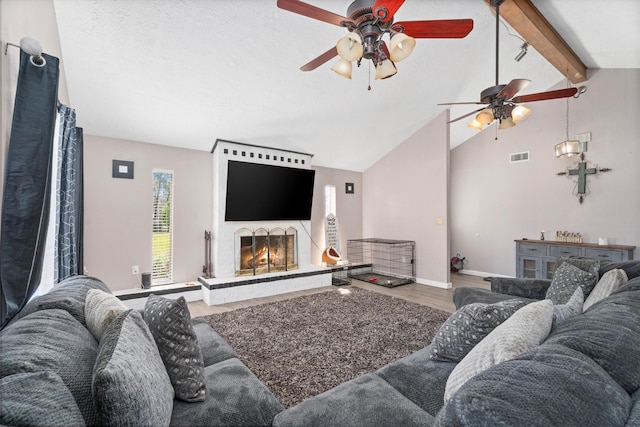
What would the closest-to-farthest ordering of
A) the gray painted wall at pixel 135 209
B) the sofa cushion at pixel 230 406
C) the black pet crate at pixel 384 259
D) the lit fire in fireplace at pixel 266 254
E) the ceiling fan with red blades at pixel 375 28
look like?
the sofa cushion at pixel 230 406, the ceiling fan with red blades at pixel 375 28, the gray painted wall at pixel 135 209, the lit fire in fireplace at pixel 266 254, the black pet crate at pixel 384 259

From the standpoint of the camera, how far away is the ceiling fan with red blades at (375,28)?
164 centimetres

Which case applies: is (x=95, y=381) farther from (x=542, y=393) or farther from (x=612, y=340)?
(x=612, y=340)

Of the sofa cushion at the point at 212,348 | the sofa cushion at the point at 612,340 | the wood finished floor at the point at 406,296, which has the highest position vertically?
the sofa cushion at the point at 612,340

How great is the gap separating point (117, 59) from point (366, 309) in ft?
13.1

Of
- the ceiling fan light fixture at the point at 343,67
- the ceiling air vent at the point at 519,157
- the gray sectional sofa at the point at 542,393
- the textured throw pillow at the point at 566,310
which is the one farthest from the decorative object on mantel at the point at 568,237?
the ceiling fan light fixture at the point at 343,67

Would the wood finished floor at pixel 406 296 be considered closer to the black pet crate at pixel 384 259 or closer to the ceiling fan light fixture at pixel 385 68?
the black pet crate at pixel 384 259

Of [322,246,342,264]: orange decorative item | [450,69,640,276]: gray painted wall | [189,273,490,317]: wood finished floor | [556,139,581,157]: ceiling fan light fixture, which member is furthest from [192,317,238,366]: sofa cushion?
[450,69,640,276]: gray painted wall

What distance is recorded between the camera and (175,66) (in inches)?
116

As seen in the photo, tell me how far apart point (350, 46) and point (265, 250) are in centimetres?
382

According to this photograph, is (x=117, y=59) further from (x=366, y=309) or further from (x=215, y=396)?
(x=366, y=309)

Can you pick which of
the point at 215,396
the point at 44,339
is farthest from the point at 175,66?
the point at 215,396

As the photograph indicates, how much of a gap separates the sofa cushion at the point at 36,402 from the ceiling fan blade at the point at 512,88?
122 inches

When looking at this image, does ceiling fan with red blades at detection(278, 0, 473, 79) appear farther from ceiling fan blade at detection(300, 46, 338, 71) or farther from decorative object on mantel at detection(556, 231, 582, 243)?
decorative object on mantel at detection(556, 231, 582, 243)

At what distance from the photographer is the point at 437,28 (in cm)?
184
